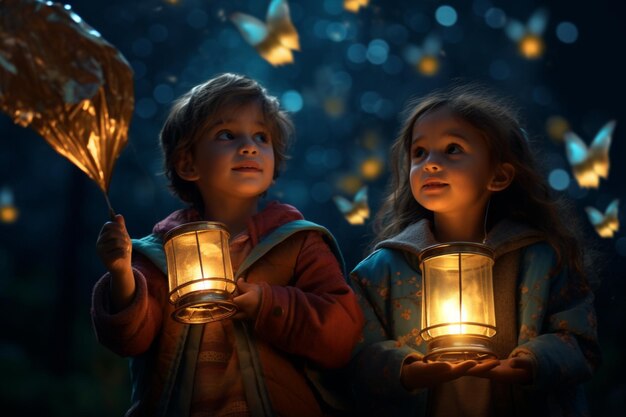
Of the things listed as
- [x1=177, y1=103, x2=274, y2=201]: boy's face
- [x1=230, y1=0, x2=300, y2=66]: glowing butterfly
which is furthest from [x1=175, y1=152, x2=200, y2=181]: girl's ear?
[x1=230, y1=0, x2=300, y2=66]: glowing butterfly

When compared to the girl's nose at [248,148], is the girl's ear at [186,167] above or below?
below

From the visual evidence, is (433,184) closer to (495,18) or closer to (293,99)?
(293,99)

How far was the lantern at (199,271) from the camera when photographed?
1.67 meters

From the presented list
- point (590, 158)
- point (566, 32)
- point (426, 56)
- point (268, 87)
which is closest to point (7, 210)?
point (268, 87)

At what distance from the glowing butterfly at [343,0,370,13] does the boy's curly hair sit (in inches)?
95.7

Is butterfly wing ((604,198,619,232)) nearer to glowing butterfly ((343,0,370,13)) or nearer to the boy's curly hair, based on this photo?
glowing butterfly ((343,0,370,13))

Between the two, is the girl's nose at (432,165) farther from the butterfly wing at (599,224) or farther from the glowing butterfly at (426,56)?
the glowing butterfly at (426,56)

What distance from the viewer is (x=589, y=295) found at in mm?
1854

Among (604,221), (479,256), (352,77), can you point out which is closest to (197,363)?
(479,256)

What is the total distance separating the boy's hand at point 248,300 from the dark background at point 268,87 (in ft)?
7.38

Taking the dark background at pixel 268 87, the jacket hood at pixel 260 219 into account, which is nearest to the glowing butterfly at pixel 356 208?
the dark background at pixel 268 87

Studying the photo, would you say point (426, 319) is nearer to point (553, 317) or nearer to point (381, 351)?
point (381, 351)

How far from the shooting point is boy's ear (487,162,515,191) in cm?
200

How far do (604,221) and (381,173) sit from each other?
1123mm
